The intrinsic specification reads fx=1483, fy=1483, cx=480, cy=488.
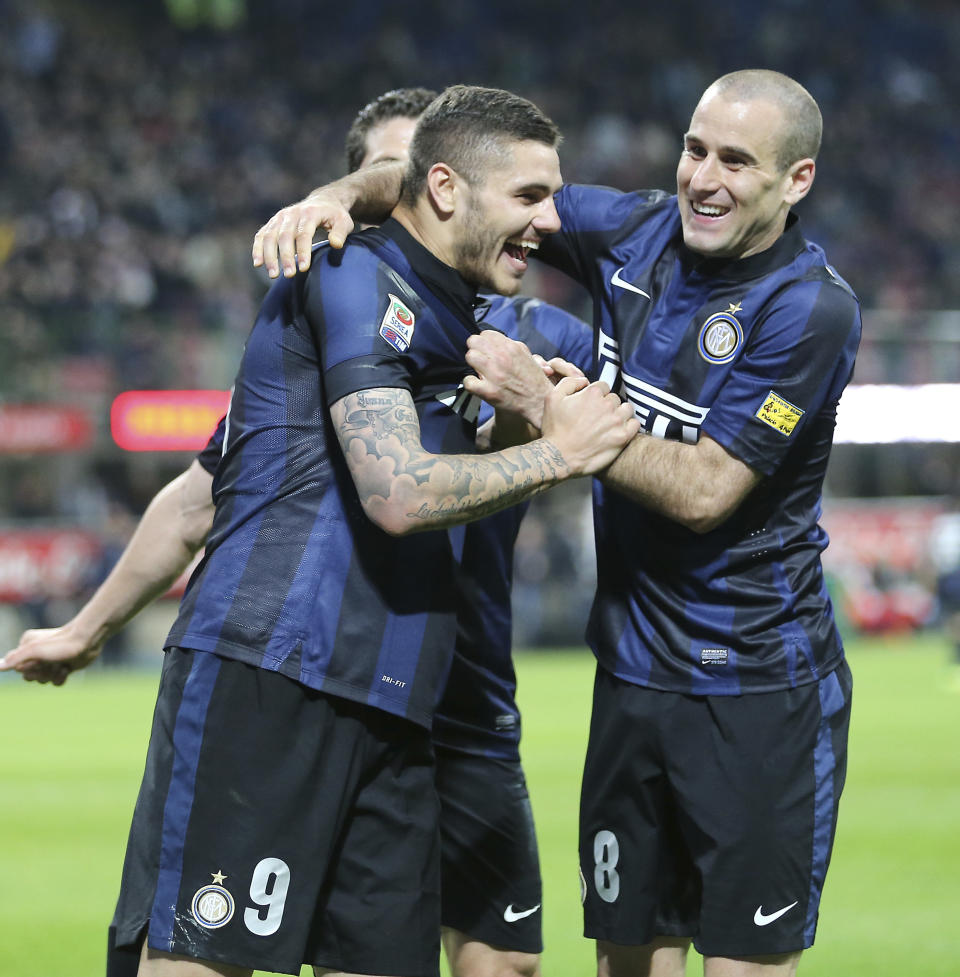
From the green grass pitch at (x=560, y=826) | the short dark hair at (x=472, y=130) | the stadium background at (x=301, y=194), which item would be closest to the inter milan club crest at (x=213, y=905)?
the short dark hair at (x=472, y=130)

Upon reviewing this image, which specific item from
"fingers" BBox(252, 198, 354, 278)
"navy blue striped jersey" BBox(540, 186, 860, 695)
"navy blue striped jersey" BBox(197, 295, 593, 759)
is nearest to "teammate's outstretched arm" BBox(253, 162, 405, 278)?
"fingers" BBox(252, 198, 354, 278)

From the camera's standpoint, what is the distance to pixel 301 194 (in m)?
24.0

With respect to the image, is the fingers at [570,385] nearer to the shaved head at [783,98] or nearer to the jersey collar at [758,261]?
the jersey collar at [758,261]

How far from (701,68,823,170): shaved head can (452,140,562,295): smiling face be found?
22.9 inches

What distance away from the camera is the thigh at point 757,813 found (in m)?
3.73

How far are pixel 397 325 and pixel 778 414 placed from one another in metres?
1.01

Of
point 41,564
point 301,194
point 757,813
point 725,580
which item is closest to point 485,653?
point 725,580

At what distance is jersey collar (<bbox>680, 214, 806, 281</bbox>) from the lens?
378cm

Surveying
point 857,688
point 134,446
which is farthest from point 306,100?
point 857,688

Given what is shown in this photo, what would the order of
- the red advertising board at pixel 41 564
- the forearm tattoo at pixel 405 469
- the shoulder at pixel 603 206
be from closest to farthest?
the forearm tattoo at pixel 405 469
the shoulder at pixel 603 206
the red advertising board at pixel 41 564

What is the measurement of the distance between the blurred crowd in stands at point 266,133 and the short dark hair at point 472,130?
15.6m

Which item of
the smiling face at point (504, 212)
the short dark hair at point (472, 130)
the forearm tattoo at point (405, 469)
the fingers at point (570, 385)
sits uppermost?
the short dark hair at point (472, 130)

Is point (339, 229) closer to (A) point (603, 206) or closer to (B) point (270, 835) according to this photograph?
(A) point (603, 206)

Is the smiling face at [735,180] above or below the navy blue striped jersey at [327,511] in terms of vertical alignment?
above
